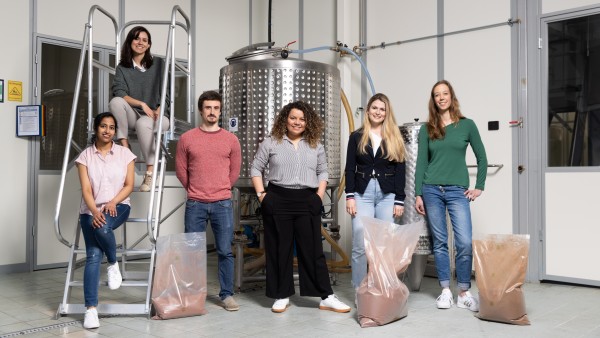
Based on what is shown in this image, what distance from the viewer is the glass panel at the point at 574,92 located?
4164 mm

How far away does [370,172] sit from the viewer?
3461 mm

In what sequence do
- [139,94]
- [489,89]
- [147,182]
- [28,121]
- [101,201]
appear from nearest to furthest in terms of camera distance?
1. [101,201]
2. [147,182]
3. [139,94]
4. [489,89]
5. [28,121]

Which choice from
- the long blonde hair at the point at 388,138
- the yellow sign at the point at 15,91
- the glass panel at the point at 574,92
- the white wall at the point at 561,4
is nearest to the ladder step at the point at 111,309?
the long blonde hair at the point at 388,138

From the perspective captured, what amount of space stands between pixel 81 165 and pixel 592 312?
10.3 feet

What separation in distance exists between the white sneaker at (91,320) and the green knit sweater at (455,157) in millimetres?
2090

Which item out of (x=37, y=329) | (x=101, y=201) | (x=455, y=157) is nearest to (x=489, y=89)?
(x=455, y=157)

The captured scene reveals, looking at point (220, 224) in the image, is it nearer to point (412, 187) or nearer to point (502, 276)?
point (412, 187)

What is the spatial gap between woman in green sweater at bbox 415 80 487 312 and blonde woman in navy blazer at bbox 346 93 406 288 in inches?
7.8

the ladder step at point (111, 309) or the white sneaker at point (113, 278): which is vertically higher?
the white sneaker at point (113, 278)

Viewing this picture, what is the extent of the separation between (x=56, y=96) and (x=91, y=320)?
2.70 metres

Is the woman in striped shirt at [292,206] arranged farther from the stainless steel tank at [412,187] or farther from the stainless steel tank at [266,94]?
the stainless steel tank at [412,187]

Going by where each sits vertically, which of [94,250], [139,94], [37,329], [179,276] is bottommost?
[37,329]

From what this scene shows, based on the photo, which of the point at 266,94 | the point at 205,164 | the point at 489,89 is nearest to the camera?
the point at 205,164

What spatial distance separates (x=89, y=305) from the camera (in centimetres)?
315
